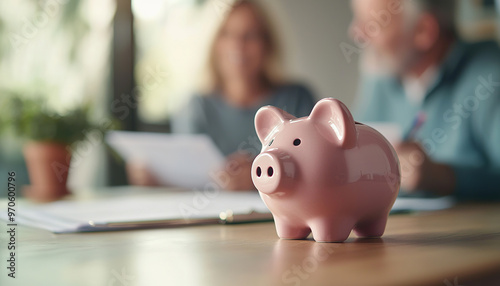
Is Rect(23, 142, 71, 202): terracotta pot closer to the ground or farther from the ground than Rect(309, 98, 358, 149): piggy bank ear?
closer to the ground

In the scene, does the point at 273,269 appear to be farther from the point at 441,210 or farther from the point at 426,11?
the point at 426,11

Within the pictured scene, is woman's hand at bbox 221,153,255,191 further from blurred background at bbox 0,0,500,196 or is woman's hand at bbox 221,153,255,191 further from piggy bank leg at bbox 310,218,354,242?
piggy bank leg at bbox 310,218,354,242

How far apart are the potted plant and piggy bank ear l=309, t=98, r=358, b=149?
1.28m

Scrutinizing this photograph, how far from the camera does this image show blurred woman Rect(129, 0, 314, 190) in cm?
284

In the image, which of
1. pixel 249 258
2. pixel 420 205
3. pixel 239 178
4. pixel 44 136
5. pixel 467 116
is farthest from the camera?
pixel 467 116

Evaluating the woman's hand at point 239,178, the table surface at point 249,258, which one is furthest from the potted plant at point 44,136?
the table surface at point 249,258

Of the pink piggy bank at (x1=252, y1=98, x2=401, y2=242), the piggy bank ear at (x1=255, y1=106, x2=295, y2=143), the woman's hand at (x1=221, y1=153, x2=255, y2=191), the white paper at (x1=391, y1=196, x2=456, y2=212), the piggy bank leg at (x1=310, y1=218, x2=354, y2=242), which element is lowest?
the woman's hand at (x1=221, y1=153, x2=255, y2=191)

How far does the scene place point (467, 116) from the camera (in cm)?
205

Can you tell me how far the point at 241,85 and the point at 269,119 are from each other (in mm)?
2197

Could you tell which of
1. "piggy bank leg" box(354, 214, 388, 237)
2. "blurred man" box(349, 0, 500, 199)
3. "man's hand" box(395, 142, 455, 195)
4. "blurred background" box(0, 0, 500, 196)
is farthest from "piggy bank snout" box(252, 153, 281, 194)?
"blurred background" box(0, 0, 500, 196)

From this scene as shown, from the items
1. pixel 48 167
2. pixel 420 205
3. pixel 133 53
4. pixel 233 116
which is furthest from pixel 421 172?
pixel 133 53

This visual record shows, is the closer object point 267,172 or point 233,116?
point 267,172

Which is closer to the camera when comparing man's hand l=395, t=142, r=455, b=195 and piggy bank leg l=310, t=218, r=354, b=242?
piggy bank leg l=310, t=218, r=354, b=242

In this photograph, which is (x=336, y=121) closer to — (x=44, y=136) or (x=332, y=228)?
(x=332, y=228)
